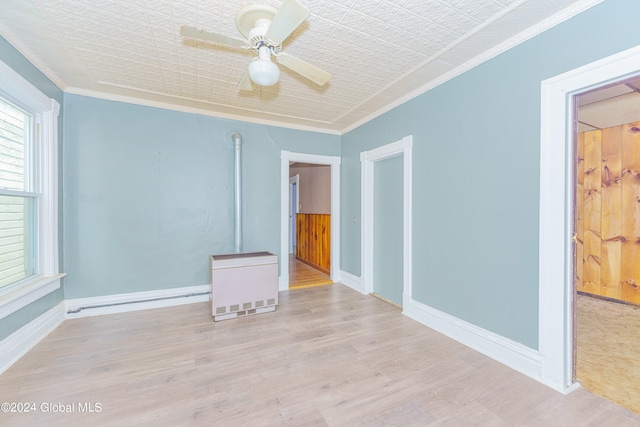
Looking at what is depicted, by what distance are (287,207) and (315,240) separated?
1.62 meters

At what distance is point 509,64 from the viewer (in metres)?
1.97

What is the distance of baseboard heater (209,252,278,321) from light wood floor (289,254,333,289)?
992 mm

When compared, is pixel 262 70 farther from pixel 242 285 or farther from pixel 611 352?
pixel 611 352

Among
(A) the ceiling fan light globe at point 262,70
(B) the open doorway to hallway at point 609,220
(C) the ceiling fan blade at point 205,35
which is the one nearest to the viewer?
(C) the ceiling fan blade at point 205,35

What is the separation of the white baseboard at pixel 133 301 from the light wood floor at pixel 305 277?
132cm

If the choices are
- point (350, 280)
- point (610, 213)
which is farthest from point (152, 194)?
point (610, 213)

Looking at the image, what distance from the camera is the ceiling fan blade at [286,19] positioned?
1.25 meters

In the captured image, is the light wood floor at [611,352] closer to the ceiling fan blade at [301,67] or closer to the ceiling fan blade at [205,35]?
the ceiling fan blade at [301,67]

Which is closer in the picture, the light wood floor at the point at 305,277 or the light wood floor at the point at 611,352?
the light wood floor at the point at 611,352

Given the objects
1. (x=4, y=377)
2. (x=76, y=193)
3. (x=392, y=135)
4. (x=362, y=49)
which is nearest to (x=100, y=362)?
(x=4, y=377)

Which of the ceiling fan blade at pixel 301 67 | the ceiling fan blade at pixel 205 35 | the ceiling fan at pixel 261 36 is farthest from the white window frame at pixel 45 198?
the ceiling fan blade at pixel 301 67

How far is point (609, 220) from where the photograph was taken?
3.37 metres

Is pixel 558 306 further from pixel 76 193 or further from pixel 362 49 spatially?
pixel 76 193

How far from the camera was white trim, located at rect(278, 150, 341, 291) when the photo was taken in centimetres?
385
